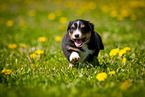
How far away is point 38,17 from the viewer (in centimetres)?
800

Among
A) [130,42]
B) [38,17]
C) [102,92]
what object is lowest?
[102,92]

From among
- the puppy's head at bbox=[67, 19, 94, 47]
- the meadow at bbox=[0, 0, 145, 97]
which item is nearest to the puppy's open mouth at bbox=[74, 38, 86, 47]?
the puppy's head at bbox=[67, 19, 94, 47]

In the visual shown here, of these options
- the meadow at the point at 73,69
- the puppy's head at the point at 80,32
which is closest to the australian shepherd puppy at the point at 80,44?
the puppy's head at the point at 80,32

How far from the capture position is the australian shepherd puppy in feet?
9.42

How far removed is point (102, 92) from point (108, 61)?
4.55ft

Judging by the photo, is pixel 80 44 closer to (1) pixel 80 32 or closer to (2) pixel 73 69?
(1) pixel 80 32

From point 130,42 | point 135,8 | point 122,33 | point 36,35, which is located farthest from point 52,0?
point 130,42

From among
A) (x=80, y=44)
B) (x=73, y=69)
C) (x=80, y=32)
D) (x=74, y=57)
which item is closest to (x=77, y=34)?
(x=80, y=32)

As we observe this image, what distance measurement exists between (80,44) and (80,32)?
23 cm

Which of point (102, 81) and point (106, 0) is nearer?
point (102, 81)

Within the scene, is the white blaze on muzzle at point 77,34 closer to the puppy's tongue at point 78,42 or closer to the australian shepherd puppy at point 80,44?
the australian shepherd puppy at point 80,44

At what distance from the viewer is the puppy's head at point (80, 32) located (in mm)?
2808

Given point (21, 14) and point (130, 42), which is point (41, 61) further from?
point (21, 14)

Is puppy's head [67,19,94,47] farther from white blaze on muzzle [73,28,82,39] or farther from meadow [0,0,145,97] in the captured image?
meadow [0,0,145,97]
